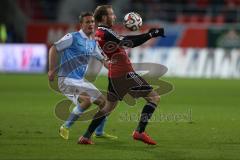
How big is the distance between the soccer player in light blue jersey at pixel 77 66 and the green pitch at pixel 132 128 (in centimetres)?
48

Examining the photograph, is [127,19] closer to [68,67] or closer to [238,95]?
[68,67]

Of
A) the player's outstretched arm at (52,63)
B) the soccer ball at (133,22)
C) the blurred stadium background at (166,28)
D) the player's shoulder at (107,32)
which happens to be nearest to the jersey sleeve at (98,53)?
the player's outstretched arm at (52,63)

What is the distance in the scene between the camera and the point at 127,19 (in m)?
10.4

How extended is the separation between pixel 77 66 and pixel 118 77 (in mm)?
1085

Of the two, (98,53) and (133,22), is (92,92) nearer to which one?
(98,53)

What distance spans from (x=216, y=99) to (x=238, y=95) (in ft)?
5.54

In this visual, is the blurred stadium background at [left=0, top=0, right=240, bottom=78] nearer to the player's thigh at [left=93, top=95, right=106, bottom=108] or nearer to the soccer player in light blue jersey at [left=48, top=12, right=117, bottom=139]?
the soccer player in light blue jersey at [left=48, top=12, right=117, bottom=139]

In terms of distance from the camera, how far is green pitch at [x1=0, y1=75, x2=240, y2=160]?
959 centimetres

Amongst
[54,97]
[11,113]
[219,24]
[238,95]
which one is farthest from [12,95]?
[219,24]

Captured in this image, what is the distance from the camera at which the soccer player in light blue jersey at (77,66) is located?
11.2m

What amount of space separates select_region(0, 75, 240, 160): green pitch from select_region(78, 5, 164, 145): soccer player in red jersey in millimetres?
309

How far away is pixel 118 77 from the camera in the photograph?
10.8 metres

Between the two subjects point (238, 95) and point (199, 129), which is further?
point (238, 95)

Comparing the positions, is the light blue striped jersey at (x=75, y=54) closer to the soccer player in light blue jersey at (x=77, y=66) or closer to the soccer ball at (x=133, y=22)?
the soccer player in light blue jersey at (x=77, y=66)
